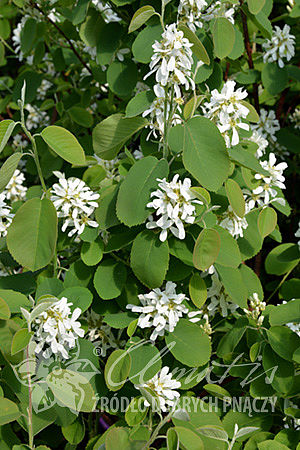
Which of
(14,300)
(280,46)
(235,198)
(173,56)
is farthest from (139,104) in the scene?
(280,46)

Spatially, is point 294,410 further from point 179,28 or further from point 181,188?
point 179,28

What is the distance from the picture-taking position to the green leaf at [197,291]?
120 cm

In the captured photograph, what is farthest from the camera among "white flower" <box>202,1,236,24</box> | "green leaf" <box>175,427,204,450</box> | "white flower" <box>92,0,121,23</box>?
"white flower" <box>92,0,121,23</box>

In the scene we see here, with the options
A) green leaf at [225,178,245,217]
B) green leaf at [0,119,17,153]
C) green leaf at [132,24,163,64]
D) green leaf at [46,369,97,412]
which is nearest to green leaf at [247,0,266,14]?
green leaf at [132,24,163,64]

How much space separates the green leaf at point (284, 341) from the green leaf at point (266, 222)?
234mm

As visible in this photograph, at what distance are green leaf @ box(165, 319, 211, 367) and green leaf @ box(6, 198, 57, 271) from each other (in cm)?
35

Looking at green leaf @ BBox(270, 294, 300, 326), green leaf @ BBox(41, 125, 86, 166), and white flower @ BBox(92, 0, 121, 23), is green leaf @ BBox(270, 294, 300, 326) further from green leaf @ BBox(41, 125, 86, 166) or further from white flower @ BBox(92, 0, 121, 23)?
white flower @ BBox(92, 0, 121, 23)

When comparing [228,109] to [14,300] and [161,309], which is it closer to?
[161,309]

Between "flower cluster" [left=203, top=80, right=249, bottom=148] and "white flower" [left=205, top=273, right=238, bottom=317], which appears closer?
"flower cluster" [left=203, top=80, right=249, bottom=148]

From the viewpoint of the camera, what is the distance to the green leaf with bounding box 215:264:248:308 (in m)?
1.21

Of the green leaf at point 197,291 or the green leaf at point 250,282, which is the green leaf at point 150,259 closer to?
the green leaf at point 197,291

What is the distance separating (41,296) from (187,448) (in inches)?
16.6

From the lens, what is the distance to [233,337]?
1243 millimetres

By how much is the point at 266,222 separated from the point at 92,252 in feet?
1.42
